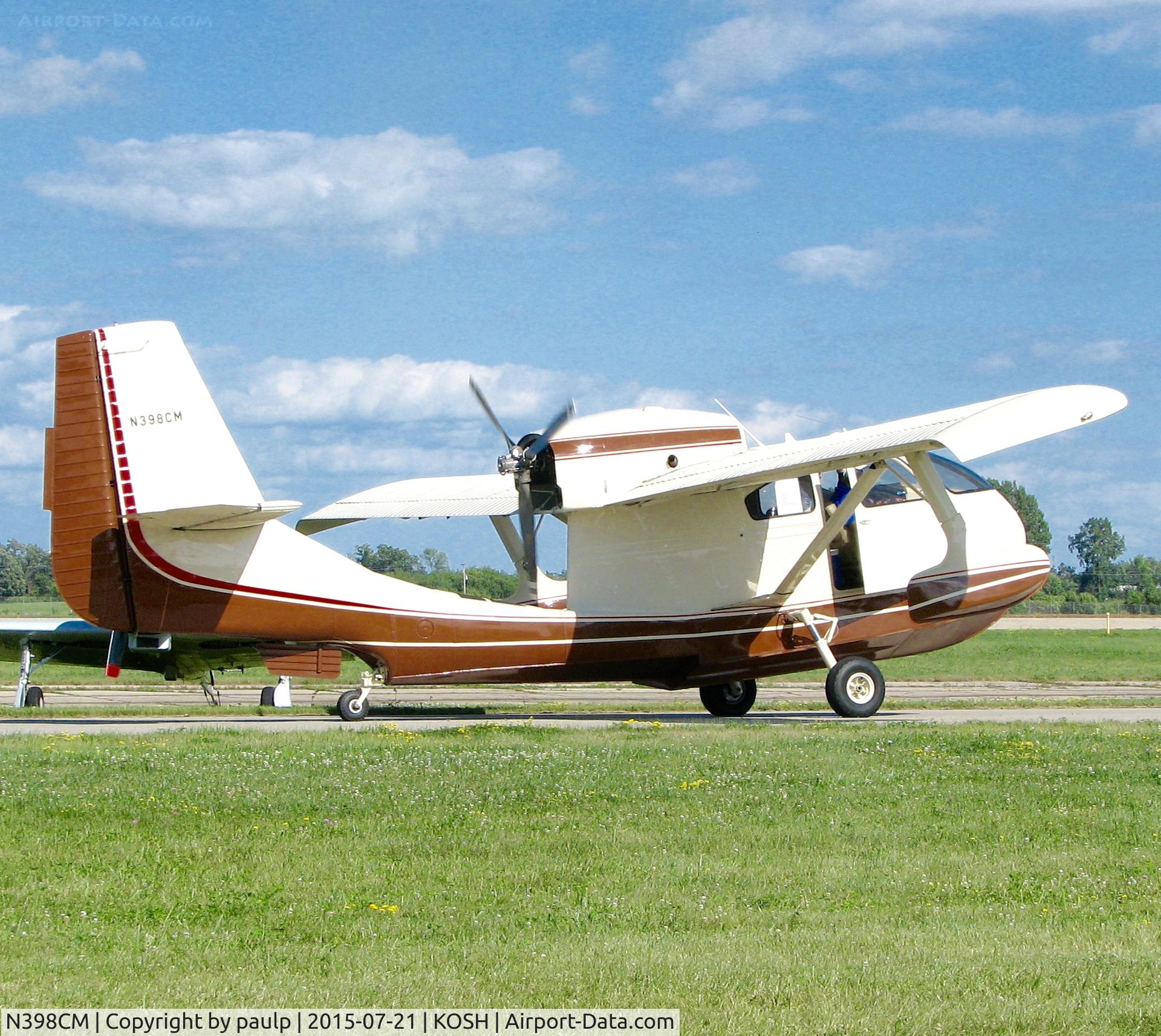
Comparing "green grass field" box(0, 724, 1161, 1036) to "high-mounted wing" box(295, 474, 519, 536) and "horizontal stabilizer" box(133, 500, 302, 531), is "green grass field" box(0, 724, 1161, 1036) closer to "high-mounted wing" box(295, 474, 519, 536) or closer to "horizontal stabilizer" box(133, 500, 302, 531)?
"horizontal stabilizer" box(133, 500, 302, 531)

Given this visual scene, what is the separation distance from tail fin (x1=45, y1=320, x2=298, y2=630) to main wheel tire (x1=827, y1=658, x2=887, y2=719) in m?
8.73

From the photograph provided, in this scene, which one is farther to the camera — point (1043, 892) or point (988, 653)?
point (988, 653)

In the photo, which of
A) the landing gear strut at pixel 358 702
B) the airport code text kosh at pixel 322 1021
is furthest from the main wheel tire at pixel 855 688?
the airport code text kosh at pixel 322 1021

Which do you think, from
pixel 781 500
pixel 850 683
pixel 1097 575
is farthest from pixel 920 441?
pixel 1097 575

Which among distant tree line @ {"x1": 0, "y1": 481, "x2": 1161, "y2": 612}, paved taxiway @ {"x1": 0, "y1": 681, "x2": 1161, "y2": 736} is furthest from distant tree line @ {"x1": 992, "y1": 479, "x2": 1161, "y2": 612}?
paved taxiway @ {"x1": 0, "y1": 681, "x2": 1161, "y2": 736}

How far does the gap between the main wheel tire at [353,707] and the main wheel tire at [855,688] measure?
7022 millimetres

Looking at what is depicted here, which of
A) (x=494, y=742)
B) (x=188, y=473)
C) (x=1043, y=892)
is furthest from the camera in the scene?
(x=188, y=473)

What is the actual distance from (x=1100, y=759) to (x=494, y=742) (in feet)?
21.6

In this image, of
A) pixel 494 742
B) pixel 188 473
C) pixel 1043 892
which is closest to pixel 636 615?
pixel 494 742

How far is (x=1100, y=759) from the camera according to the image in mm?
13219

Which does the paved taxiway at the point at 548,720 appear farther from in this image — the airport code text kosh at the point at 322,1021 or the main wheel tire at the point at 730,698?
the airport code text kosh at the point at 322,1021

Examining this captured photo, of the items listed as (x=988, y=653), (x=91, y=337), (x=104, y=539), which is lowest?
(x=988, y=653)

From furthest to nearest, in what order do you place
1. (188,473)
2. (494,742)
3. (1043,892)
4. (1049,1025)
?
(188,473) → (494,742) → (1043,892) → (1049,1025)

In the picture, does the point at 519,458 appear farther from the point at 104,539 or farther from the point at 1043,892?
the point at 1043,892
